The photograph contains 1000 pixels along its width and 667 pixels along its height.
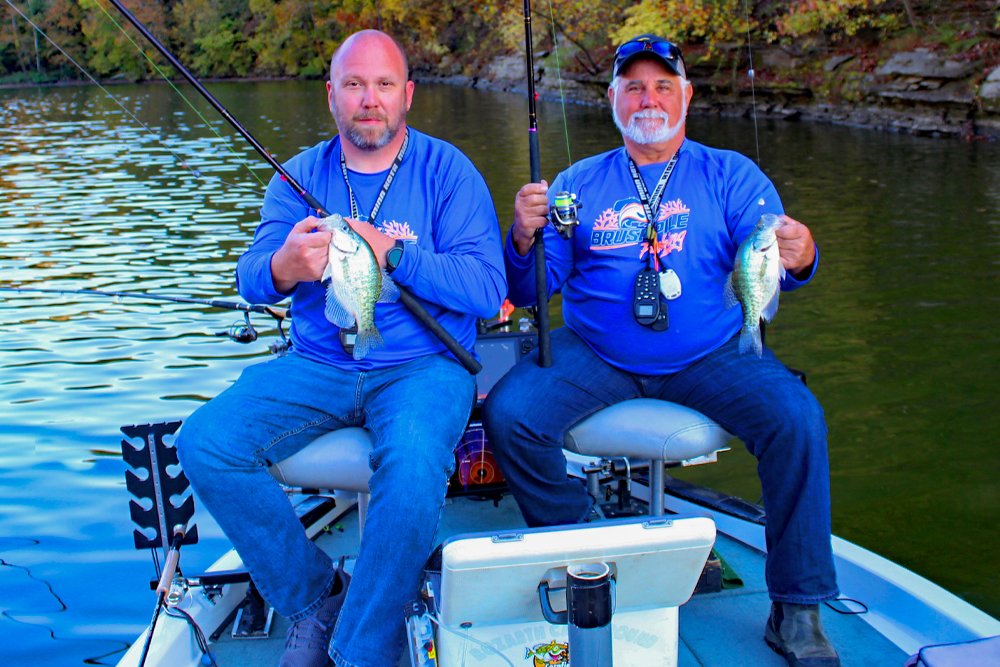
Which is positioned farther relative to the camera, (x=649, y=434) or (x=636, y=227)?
(x=636, y=227)

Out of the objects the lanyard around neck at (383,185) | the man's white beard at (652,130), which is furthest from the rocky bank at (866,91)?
the lanyard around neck at (383,185)

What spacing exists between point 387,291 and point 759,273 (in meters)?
1.14

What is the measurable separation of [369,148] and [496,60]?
1660 inches

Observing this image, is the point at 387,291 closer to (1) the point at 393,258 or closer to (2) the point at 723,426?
(1) the point at 393,258

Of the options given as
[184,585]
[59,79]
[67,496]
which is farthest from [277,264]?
[59,79]

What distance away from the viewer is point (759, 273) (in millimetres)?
3156

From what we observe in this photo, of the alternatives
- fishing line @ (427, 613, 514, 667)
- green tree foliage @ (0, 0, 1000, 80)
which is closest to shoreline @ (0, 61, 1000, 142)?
green tree foliage @ (0, 0, 1000, 80)

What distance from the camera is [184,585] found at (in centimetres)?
348

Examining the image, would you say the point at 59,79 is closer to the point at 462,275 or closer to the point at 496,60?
the point at 496,60

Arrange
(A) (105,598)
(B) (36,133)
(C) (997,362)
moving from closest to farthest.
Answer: (A) (105,598), (C) (997,362), (B) (36,133)

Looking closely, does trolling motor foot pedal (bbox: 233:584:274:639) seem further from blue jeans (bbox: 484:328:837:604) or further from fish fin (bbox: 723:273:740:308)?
fish fin (bbox: 723:273:740:308)

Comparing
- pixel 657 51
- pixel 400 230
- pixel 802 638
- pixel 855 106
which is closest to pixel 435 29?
pixel 855 106

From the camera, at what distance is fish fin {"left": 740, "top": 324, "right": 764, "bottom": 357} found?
3.32 meters

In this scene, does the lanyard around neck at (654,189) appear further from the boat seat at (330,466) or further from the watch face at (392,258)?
the boat seat at (330,466)
